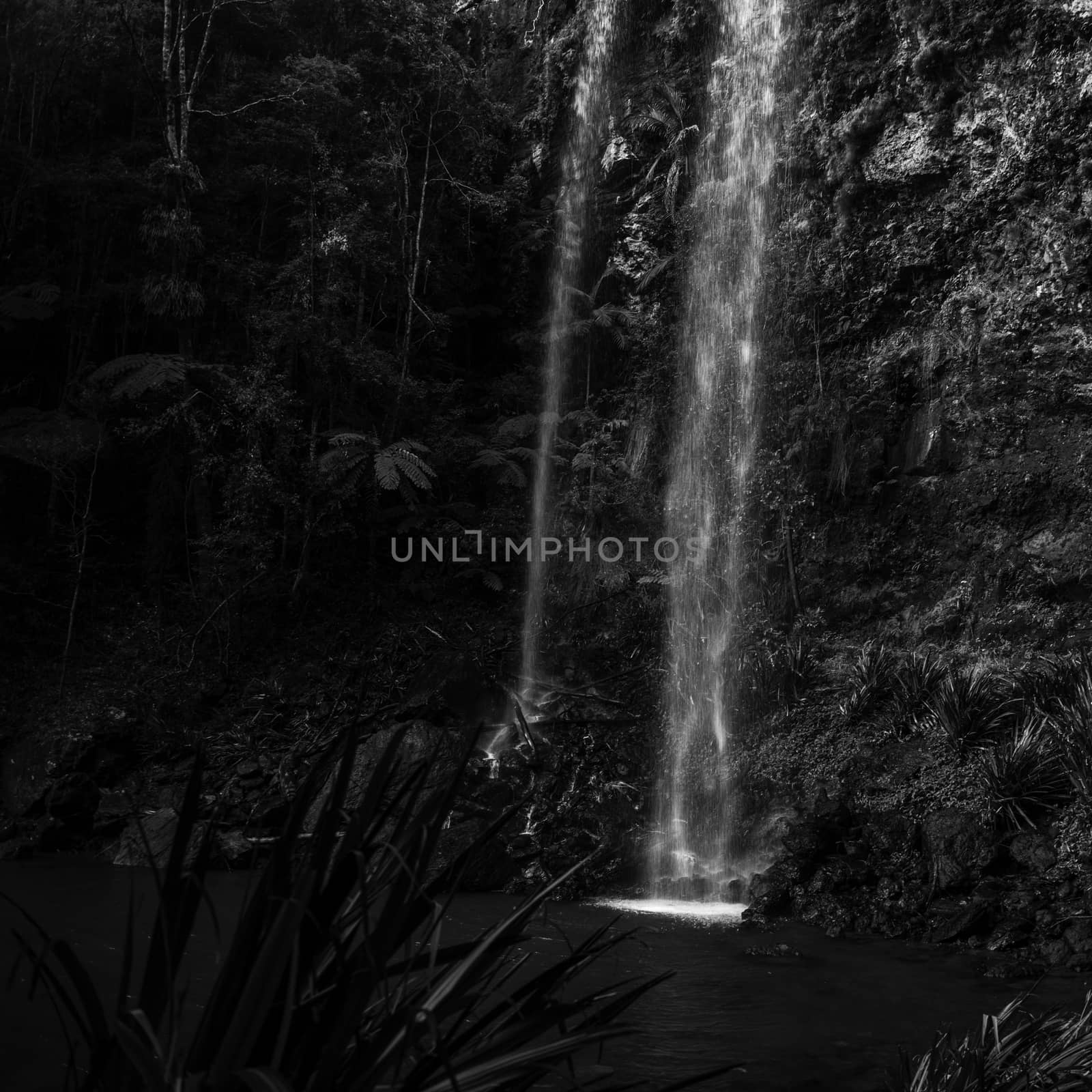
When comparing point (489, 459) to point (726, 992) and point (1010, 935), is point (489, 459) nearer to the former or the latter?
point (1010, 935)

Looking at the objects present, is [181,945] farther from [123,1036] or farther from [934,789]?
[934,789]

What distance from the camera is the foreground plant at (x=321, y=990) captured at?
145cm

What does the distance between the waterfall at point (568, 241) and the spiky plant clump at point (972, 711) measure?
7.04m

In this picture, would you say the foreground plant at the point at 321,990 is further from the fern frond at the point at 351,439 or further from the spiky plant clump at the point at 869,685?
the fern frond at the point at 351,439

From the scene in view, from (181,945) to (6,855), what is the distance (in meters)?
10.5

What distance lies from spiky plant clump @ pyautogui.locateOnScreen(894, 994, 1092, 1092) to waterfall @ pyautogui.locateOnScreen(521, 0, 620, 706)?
40.0 feet

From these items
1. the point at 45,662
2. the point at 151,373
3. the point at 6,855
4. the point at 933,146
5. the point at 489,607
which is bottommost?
the point at 6,855

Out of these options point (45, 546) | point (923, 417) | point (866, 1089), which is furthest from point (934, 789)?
point (45, 546)

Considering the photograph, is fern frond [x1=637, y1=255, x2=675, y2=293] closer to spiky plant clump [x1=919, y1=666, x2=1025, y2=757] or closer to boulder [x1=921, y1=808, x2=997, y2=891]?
spiky plant clump [x1=919, y1=666, x2=1025, y2=757]

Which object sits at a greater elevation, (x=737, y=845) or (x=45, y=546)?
(x=45, y=546)

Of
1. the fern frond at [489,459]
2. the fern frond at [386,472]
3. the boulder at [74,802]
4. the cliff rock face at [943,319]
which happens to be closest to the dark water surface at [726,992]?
the boulder at [74,802]

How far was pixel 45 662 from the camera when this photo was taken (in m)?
14.3

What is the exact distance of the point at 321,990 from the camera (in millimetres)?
1618

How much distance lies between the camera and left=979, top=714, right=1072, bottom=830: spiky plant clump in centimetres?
827
